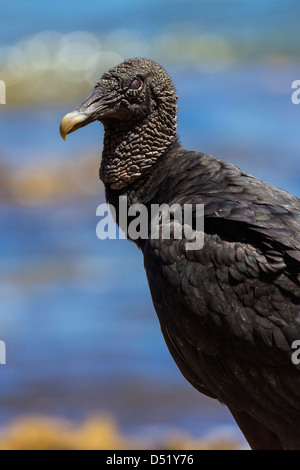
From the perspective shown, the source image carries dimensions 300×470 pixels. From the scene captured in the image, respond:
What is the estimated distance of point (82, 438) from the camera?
7598mm

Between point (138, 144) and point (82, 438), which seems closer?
point (138, 144)

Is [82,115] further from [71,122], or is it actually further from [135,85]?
[135,85]

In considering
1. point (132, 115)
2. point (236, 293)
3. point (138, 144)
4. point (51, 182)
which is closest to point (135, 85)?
point (132, 115)

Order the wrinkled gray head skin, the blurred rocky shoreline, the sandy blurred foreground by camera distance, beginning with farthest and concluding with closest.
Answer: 1. the blurred rocky shoreline
2. the sandy blurred foreground
3. the wrinkled gray head skin

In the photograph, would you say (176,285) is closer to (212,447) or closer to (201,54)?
(212,447)

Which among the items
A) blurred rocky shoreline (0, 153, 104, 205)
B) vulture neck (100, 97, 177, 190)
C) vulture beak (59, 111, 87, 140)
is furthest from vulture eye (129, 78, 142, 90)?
blurred rocky shoreline (0, 153, 104, 205)

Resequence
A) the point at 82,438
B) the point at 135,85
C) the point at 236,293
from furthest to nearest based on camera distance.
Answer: the point at 82,438 < the point at 135,85 < the point at 236,293

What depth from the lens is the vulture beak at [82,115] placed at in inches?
197

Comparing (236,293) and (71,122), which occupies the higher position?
(71,122)

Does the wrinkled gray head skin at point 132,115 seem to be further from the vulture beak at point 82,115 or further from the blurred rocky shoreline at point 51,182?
the blurred rocky shoreline at point 51,182

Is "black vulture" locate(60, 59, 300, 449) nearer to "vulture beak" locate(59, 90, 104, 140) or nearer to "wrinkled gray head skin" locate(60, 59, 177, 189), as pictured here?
"vulture beak" locate(59, 90, 104, 140)

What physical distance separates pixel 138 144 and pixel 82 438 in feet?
10.1

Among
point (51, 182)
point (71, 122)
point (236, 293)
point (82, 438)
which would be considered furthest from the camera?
point (51, 182)

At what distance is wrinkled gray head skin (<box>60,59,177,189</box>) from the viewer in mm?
5156
